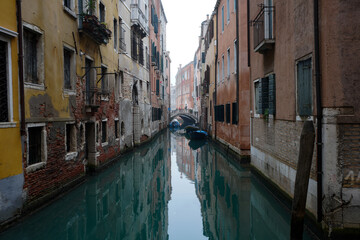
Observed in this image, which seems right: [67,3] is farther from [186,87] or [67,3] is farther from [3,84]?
[186,87]

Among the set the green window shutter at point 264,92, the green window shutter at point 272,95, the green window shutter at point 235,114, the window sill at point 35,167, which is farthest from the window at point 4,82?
the green window shutter at point 235,114

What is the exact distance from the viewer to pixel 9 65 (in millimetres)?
5242

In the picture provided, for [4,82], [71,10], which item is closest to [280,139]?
[4,82]

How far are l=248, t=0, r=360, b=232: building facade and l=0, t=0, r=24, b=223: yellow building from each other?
487 centimetres

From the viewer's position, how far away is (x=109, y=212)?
→ 6.36 meters

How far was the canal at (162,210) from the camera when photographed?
207 inches

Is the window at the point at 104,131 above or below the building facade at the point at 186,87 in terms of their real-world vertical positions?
below

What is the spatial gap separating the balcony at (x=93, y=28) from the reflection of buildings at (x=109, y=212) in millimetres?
4254

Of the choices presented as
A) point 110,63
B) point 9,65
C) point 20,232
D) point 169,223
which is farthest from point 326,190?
point 110,63

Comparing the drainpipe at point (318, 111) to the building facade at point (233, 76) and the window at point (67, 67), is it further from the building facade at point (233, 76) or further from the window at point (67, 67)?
the building facade at point (233, 76)

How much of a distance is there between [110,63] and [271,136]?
722 centimetres

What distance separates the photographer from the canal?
525 centimetres

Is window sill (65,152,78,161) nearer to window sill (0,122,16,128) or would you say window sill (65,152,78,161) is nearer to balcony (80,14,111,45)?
window sill (0,122,16,128)

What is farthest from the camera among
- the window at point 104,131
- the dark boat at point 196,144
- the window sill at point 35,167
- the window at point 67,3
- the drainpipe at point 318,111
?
the dark boat at point 196,144
